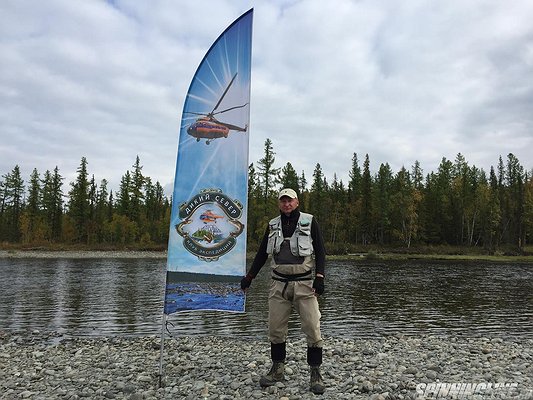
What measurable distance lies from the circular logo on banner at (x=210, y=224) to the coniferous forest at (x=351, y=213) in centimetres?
6239

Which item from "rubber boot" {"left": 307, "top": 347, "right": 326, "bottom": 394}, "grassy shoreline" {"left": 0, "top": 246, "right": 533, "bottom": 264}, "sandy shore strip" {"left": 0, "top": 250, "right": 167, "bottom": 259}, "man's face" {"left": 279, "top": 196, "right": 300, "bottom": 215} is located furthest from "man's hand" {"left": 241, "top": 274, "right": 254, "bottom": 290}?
"sandy shore strip" {"left": 0, "top": 250, "right": 167, "bottom": 259}

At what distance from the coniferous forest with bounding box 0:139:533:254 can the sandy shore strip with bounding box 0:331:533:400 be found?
59637 millimetres

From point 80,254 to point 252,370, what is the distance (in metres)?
64.0

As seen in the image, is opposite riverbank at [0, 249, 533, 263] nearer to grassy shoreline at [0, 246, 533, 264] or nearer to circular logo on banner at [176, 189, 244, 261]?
grassy shoreline at [0, 246, 533, 264]

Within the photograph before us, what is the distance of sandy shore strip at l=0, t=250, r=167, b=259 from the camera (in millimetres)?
61906

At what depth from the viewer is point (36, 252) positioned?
65.6m

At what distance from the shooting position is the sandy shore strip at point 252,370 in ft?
21.0

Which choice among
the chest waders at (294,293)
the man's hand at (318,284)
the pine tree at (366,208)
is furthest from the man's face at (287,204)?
the pine tree at (366,208)

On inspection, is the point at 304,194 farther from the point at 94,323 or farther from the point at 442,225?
the point at 94,323

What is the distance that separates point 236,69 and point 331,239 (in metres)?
74.4

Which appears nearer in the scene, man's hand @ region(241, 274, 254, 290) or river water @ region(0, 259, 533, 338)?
man's hand @ region(241, 274, 254, 290)

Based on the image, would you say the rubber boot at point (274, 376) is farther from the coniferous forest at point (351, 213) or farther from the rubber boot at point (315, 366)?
the coniferous forest at point (351, 213)

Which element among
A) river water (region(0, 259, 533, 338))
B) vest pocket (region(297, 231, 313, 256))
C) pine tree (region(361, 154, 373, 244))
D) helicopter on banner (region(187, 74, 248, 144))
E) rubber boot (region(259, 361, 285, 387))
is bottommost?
river water (region(0, 259, 533, 338))

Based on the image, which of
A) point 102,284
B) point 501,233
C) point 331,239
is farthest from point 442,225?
point 102,284
